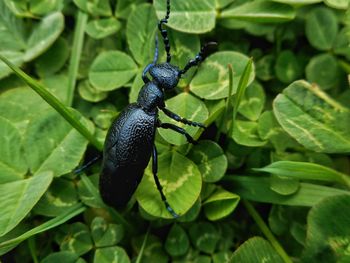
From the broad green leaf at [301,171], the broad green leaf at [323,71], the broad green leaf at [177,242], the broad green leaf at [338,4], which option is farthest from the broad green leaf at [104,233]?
the broad green leaf at [338,4]

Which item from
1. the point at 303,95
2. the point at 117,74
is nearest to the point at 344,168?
the point at 303,95

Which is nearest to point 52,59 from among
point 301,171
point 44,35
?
point 44,35

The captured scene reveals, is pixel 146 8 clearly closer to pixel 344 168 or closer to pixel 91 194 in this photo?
pixel 91 194

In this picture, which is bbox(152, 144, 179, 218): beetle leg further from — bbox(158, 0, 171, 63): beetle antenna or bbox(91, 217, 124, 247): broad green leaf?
bbox(158, 0, 171, 63): beetle antenna

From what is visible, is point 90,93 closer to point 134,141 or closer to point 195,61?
point 134,141

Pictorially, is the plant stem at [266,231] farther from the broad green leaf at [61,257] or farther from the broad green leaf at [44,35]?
the broad green leaf at [44,35]
